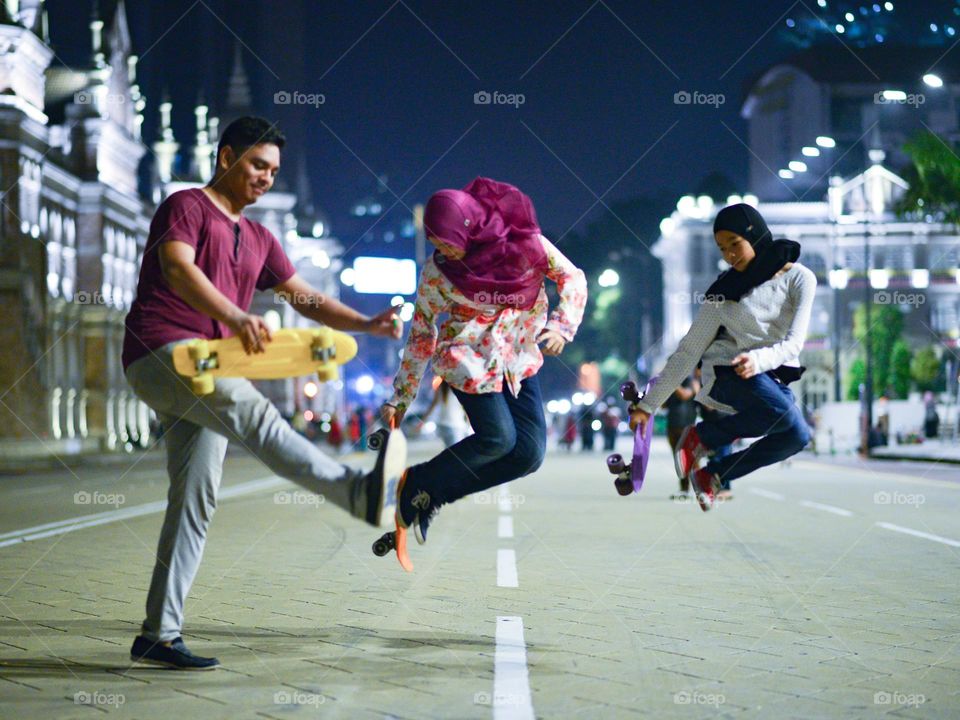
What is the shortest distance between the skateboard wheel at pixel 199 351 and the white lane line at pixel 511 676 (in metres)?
1.63

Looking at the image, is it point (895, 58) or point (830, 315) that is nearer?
point (830, 315)

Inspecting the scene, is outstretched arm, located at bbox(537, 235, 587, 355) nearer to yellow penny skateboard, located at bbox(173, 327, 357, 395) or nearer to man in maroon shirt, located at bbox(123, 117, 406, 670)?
man in maroon shirt, located at bbox(123, 117, 406, 670)

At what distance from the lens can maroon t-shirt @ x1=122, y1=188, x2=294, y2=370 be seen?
17.7ft

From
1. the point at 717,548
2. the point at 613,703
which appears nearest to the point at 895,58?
the point at 717,548

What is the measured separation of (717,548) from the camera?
36.7ft

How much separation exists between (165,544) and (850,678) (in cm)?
275

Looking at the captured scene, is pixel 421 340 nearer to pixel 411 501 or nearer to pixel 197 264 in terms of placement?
pixel 411 501

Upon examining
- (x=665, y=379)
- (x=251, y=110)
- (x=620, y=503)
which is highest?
(x=251, y=110)

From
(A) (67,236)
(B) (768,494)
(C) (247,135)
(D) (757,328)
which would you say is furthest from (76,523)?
(A) (67,236)

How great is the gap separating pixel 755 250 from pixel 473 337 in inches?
81.1

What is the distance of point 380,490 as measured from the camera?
4.98 metres

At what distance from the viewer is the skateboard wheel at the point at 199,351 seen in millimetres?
5074

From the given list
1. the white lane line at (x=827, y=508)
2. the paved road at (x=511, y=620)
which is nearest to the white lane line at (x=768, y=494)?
the white lane line at (x=827, y=508)

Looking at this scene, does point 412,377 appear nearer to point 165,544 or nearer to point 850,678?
point 165,544
